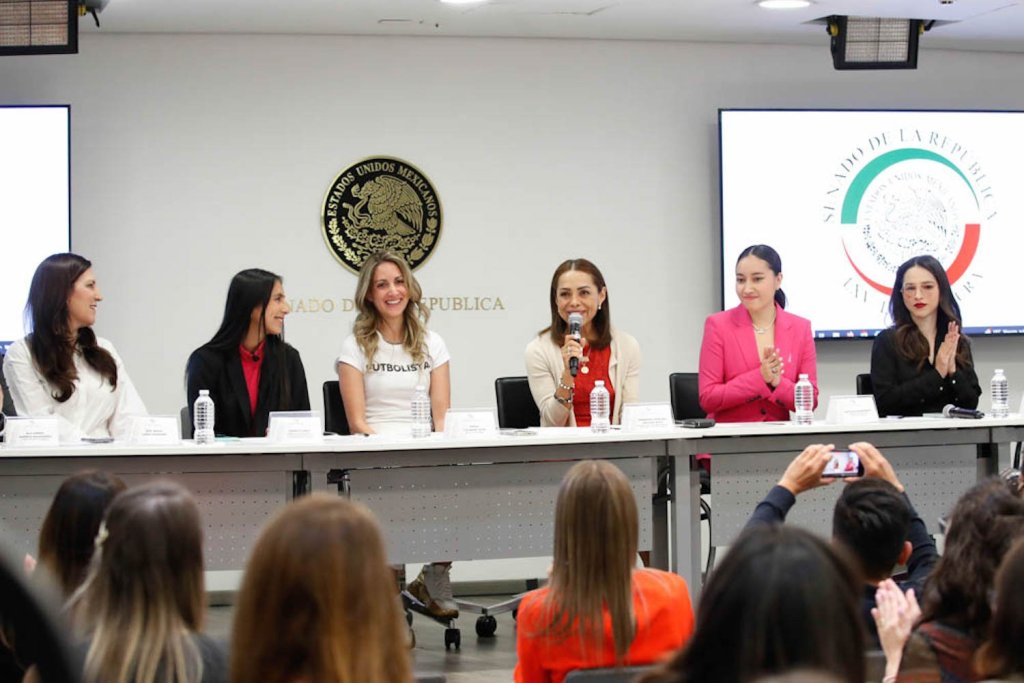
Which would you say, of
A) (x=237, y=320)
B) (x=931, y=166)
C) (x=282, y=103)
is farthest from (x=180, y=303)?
(x=931, y=166)

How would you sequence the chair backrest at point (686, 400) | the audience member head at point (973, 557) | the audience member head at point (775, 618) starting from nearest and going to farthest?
the audience member head at point (775, 618), the audience member head at point (973, 557), the chair backrest at point (686, 400)

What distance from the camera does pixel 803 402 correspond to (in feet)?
15.9

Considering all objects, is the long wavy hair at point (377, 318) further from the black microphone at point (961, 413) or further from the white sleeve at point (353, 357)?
the black microphone at point (961, 413)

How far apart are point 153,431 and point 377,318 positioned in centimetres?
107

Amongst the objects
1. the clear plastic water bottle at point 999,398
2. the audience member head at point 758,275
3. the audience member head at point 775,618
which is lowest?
the audience member head at point 775,618

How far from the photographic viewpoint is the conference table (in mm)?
4273

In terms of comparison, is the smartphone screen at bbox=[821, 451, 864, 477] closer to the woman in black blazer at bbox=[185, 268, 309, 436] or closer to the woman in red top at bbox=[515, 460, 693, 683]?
the woman in red top at bbox=[515, 460, 693, 683]

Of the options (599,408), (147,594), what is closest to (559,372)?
(599,408)

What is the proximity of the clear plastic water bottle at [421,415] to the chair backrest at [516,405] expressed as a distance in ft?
2.07

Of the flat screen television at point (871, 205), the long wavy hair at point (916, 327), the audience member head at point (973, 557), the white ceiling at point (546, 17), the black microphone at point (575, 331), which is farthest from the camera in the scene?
the flat screen television at point (871, 205)

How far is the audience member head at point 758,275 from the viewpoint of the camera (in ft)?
16.8

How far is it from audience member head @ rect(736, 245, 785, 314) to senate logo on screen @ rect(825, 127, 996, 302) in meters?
1.90

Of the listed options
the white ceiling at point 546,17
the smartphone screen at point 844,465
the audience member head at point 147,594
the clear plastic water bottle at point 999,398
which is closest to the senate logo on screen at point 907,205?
the white ceiling at point 546,17

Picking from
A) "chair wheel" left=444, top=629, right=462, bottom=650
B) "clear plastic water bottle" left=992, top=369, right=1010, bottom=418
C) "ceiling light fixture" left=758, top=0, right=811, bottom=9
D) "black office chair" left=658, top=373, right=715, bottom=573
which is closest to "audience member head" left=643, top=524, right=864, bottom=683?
"chair wheel" left=444, top=629, right=462, bottom=650
